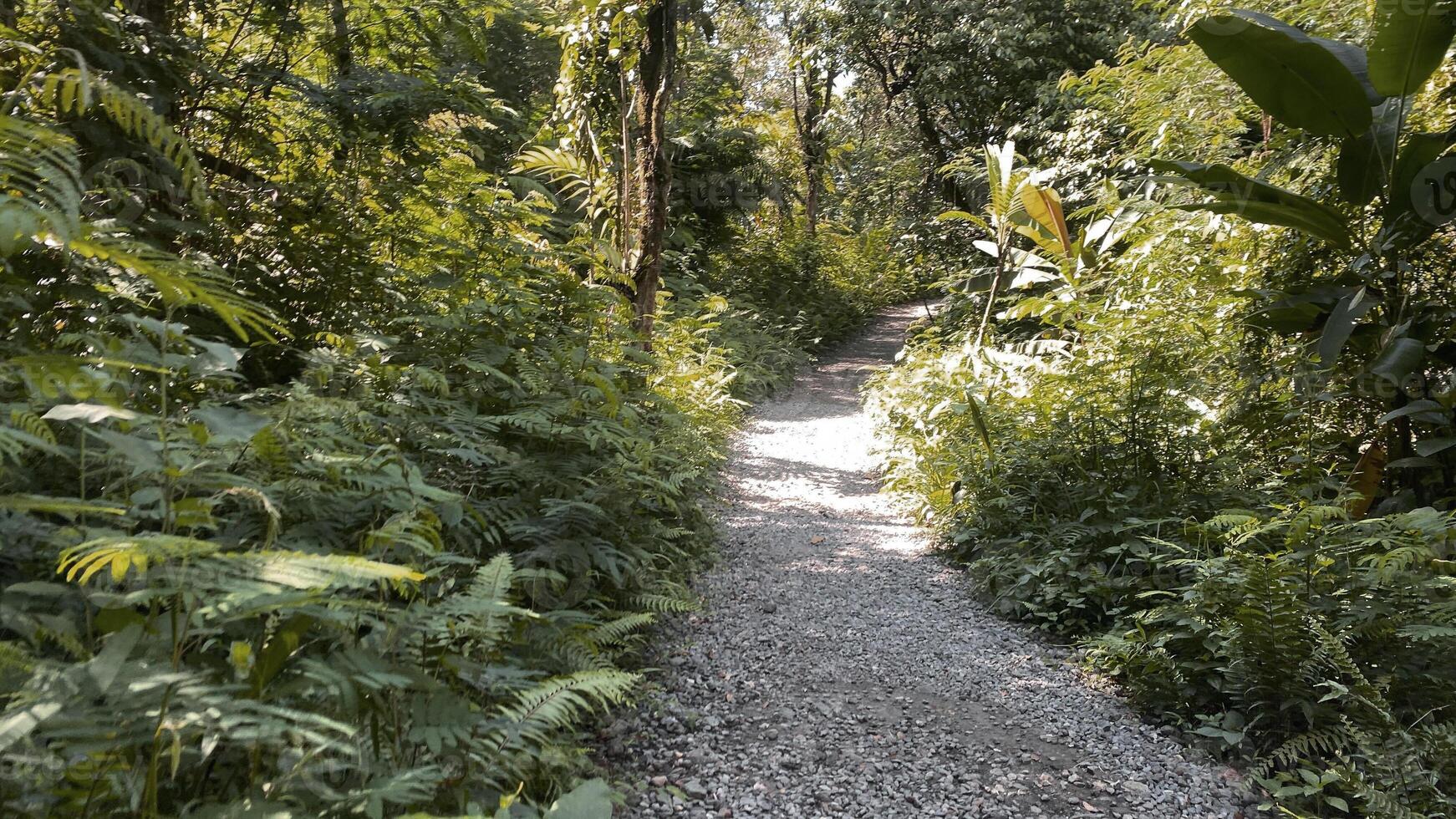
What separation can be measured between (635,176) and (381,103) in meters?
2.59

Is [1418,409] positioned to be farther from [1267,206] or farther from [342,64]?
[342,64]

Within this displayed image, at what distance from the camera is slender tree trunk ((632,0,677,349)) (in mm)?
5383

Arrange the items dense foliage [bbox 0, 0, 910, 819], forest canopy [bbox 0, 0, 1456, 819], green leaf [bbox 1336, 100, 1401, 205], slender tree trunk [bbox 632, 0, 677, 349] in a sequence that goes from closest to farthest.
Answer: dense foliage [bbox 0, 0, 910, 819] → forest canopy [bbox 0, 0, 1456, 819] → green leaf [bbox 1336, 100, 1401, 205] → slender tree trunk [bbox 632, 0, 677, 349]

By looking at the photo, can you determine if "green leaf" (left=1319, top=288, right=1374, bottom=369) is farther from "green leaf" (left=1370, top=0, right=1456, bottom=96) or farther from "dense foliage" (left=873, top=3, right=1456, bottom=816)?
"green leaf" (left=1370, top=0, right=1456, bottom=96)

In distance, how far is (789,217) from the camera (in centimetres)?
1537

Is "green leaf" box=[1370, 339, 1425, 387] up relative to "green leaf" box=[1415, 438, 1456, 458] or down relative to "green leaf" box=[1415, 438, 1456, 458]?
up

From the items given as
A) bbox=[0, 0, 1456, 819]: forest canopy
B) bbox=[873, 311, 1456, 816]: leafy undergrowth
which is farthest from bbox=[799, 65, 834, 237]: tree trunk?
bbox=[873, 311, 1456, 816]: leafy undergrowth

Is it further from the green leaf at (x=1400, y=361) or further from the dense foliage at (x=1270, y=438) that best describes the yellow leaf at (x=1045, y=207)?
the green leaf at (x=1400, y=361)

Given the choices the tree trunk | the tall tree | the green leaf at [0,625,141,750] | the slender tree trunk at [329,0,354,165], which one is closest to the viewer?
the green leaf at [0,625,141,750]

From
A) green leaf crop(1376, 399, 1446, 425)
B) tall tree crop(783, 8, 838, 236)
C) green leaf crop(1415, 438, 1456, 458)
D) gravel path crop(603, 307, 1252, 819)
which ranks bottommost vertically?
gravel path crop(603, 307, 1252, 819)

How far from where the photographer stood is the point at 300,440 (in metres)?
1.82

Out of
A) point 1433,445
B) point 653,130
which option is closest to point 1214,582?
point 1433,445

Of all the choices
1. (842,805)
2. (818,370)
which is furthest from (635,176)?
(818,370)

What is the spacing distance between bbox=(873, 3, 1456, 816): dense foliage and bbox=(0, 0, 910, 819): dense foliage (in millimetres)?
2044
